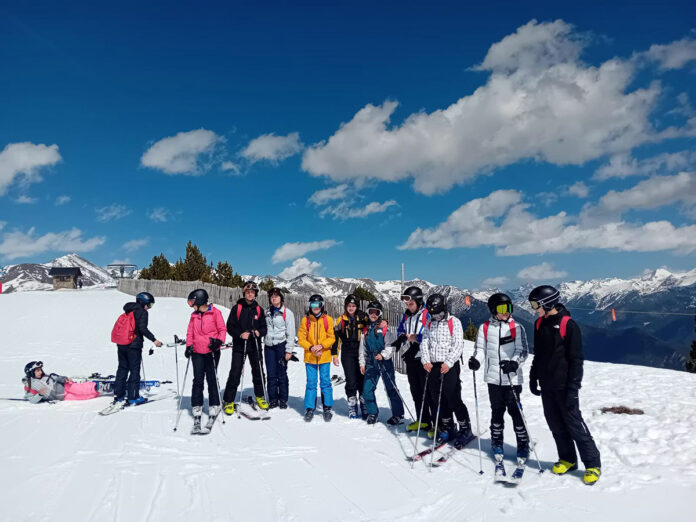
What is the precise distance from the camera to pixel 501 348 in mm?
5539

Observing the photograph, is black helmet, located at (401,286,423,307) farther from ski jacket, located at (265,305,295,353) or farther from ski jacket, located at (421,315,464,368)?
ski jacket, located at (265,305,295,353)

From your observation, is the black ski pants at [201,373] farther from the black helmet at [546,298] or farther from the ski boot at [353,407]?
the black helmet at [546,298]

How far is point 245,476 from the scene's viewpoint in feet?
17.0

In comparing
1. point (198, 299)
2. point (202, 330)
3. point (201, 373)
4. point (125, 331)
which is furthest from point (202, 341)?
point (125, 331)

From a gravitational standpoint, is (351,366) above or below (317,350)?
below

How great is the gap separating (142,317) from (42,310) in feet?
68.5

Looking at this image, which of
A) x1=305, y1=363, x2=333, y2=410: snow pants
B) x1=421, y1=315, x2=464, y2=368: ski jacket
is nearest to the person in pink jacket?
x1=305, y1=363, x2=333, y2=410: snow pants

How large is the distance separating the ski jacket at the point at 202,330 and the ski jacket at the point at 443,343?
331cm

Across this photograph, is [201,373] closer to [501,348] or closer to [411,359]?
[411,359]

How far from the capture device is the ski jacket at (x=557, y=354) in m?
4.90

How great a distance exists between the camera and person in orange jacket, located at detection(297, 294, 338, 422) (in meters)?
7.53

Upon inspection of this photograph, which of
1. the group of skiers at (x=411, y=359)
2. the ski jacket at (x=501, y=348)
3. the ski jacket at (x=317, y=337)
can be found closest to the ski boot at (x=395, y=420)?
the group of skiers at (x=411, y=359)

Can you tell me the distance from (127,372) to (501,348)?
6.90m

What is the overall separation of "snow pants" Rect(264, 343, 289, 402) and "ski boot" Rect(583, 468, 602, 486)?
16.0ft
